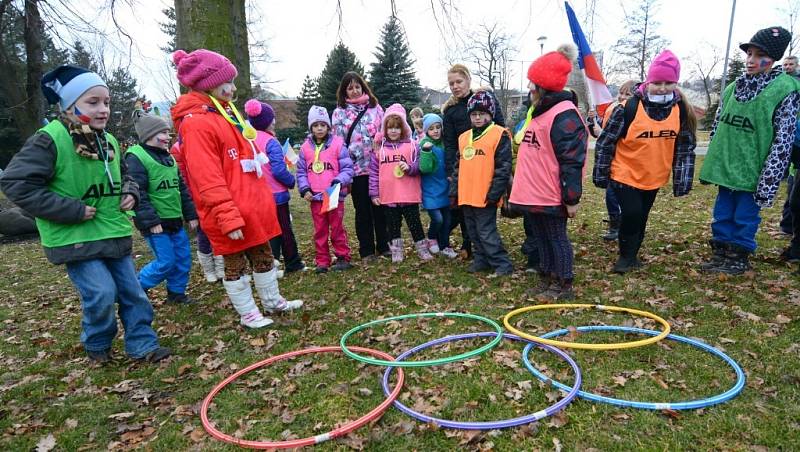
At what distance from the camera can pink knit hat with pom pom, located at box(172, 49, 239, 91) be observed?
4090 millimetres

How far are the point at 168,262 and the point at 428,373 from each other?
334 cm

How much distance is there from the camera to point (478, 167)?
18.2 feet

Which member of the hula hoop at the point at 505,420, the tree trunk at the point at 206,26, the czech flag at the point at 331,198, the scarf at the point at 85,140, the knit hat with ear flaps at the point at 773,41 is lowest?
the hula hoop at the point at 505,420

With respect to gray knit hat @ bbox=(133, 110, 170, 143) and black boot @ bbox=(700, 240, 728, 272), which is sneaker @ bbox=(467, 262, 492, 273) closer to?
black boot @ bbox=(700, 240, 728, 272)

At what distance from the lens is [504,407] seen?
125 inches

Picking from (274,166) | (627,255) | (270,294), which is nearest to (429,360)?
(270,294)

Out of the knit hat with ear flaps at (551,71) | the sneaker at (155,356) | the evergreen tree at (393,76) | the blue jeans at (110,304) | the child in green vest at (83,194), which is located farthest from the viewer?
the evergreen tree at (393,76)

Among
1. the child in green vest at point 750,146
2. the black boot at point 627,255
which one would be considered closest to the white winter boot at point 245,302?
the black boot at point 627,255

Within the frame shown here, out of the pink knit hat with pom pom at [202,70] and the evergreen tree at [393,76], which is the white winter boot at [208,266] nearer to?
the pink knit hat with pom pom at [202,70]

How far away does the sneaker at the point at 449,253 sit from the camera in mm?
6714

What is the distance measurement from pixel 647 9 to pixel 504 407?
4265cm

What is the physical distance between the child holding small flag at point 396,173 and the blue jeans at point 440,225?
278 millimetres

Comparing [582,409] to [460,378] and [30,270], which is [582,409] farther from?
[30,270]

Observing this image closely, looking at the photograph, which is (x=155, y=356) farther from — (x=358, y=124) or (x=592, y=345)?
(x=358, y=124)
